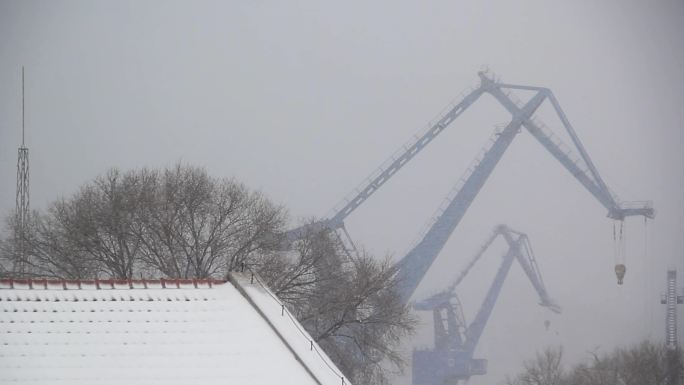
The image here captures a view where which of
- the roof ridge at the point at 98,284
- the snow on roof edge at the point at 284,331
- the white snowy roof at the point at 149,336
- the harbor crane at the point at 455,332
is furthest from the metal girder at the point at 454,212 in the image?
the white snowy roof at the point at 149,336

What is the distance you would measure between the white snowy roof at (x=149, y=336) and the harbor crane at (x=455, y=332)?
25475 mm

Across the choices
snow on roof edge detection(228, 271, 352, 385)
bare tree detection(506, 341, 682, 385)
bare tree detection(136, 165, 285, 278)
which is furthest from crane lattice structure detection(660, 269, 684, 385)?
snow on roof edge detection(228, 271, 352, 385)

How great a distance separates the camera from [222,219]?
2998 centimetres

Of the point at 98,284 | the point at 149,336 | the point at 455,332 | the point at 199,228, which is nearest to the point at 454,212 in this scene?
the point at 455,332

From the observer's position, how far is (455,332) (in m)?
39.6

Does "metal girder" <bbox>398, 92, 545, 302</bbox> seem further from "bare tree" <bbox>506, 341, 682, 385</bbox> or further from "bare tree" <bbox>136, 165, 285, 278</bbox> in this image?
"bare tree" <bbox>136, 165, 285, 278</bbox>

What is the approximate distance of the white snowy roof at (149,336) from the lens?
35.3 ft

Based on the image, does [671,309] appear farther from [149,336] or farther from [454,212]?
[149,336]

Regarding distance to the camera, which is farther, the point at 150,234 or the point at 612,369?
the point at 612,369

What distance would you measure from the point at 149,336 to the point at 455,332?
28.7m

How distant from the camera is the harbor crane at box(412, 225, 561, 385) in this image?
3834 centimetres

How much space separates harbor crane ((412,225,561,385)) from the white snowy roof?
25475mm

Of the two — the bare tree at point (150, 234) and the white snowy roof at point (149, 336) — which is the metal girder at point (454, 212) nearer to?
the bare tree at point (150, 234)

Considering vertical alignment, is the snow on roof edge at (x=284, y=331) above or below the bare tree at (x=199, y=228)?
below
